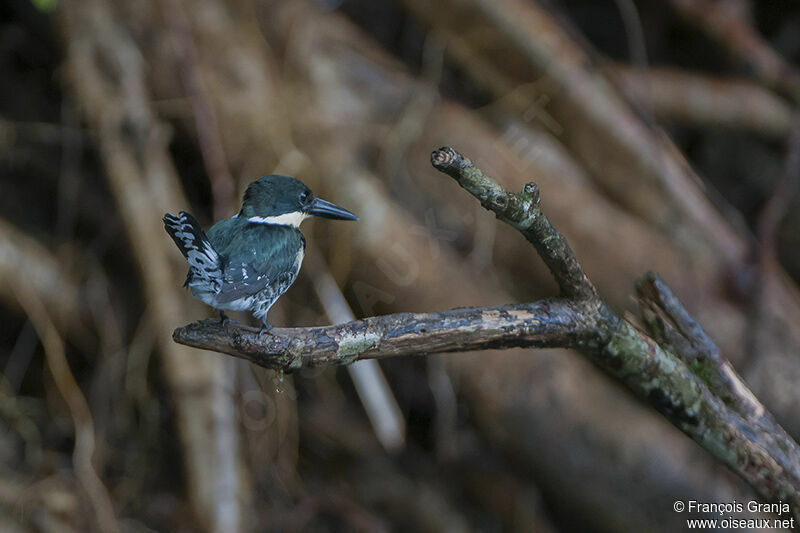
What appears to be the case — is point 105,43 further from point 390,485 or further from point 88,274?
point 390,485

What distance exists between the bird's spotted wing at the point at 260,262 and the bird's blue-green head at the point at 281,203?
36 millimetres

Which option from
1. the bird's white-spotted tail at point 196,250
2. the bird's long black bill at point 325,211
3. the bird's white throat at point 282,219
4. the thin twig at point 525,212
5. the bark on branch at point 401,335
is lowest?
the bark on branch at point 401,335

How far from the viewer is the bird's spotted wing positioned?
128 cm

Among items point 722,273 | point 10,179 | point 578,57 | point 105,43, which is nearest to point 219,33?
point 105,43

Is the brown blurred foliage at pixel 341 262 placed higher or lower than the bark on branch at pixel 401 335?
higher

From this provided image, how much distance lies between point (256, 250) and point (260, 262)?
28mm

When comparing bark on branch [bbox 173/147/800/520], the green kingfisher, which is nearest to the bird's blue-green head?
the green kingfisher

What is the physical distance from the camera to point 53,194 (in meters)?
3.26

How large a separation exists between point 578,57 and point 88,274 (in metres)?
2.03

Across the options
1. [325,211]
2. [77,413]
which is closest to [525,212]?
[325,211]

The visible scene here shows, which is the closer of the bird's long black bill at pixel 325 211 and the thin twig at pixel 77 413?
the bird's long black bill at pixel 325 211

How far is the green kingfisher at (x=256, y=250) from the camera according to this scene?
4.10 ft

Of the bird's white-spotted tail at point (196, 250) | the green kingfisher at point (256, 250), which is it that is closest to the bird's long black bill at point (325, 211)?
the green kingfisher at point (256, 250)

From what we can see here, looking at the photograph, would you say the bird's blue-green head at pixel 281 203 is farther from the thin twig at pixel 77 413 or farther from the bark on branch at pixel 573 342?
the thin twig at pixel 77 413
